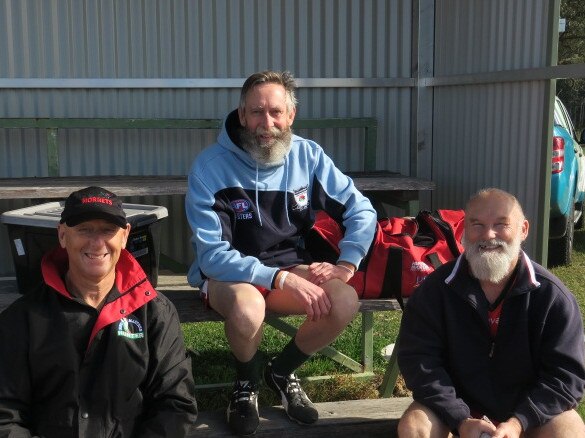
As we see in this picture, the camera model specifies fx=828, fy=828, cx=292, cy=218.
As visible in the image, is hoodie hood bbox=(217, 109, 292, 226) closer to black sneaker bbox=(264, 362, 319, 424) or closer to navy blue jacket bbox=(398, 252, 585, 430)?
black sneaker bbox=(264, 362, 319, 424)

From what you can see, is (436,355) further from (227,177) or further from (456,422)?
(227,177)

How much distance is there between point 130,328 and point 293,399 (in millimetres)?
1010

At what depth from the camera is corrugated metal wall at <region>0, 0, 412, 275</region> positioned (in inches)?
242

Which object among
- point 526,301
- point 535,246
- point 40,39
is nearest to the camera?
point 526,301

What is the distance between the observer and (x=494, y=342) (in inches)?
122

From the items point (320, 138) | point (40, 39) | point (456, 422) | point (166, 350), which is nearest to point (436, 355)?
point (456, 422)

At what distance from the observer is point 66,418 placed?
2.80 metres

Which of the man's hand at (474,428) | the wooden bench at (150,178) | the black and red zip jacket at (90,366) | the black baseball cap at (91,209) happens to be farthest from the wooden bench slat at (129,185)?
the man's hand at (474,428)

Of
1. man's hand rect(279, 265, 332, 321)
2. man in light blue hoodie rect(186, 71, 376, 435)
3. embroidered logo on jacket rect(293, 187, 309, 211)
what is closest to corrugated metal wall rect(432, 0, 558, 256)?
man in light blue hoodie rect(186, 71, 376, 435)

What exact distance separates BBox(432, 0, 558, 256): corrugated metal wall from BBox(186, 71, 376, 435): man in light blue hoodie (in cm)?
167

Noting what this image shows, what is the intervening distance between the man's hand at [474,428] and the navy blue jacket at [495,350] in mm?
43

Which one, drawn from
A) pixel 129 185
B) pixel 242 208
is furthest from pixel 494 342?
pixel 129 185

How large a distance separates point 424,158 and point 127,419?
4260mm

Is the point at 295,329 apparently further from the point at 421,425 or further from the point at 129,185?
the point at 129,185
